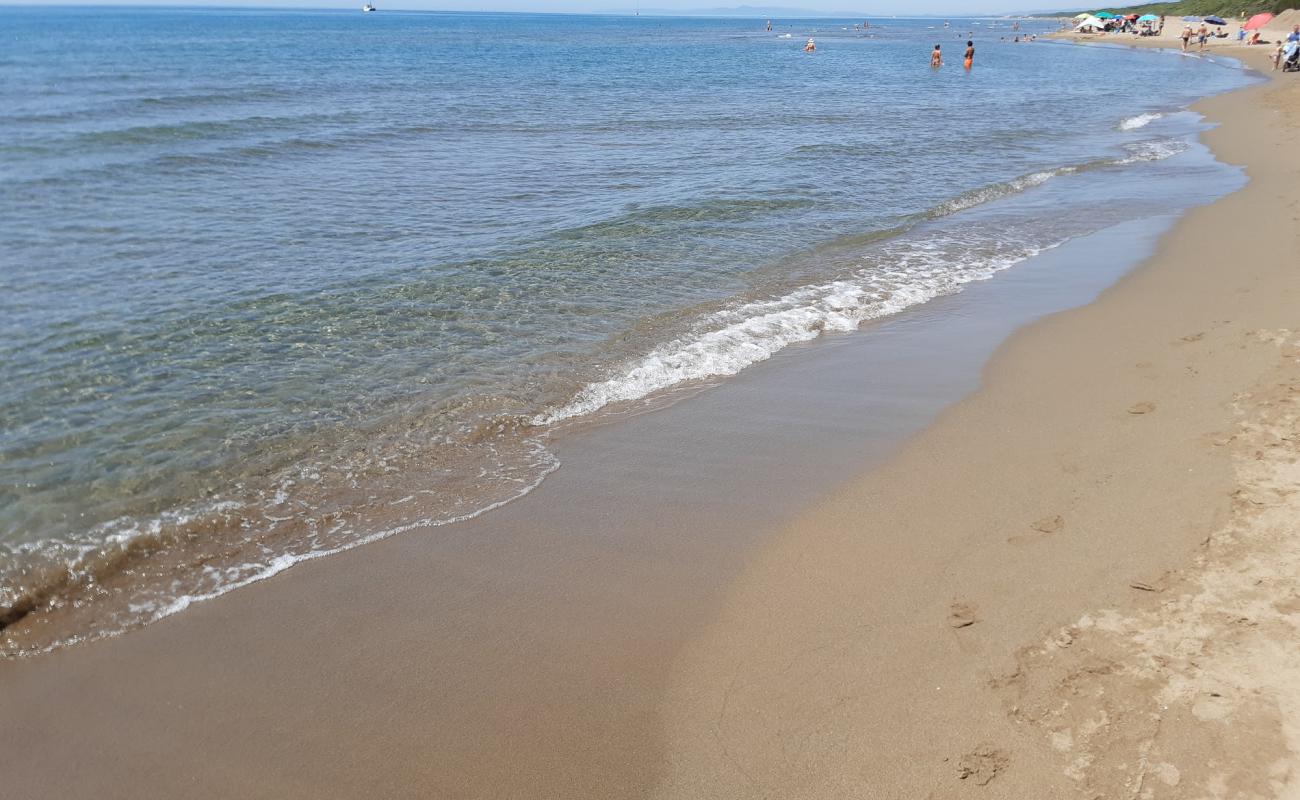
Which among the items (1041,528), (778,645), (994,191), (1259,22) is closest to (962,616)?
(778,645)

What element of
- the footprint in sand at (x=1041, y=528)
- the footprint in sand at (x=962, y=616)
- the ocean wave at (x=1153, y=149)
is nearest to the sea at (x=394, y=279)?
the ocean wave at (x=1153, y=149)

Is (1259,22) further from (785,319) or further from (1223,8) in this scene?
(785,319)

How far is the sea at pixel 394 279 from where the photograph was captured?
19.7ft

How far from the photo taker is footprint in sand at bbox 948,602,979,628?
14.9 ft

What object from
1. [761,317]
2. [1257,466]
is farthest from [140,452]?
[1257,466]

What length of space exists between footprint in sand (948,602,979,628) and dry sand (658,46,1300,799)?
44 mm

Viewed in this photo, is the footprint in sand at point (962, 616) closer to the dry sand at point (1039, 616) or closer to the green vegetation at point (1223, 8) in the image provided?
the dry sand at point (1039, 616)

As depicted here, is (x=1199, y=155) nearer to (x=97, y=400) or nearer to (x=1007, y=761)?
(x=1007, y=761)

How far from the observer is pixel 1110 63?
2108 inches

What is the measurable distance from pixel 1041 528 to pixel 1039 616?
1.02 metres

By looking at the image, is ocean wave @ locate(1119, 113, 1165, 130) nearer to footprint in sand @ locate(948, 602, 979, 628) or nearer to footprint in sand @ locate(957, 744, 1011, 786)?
footprint in sand @ locate(948, 602, 979, 628)

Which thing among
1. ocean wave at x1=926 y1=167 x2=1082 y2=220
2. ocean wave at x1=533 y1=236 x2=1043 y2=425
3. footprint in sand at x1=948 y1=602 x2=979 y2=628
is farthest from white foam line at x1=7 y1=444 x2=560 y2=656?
ocean wave at x1=926 y1=167 x2=1082 y2=220

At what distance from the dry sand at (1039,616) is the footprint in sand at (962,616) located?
0.14 ft

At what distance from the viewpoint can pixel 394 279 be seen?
1100 cm
